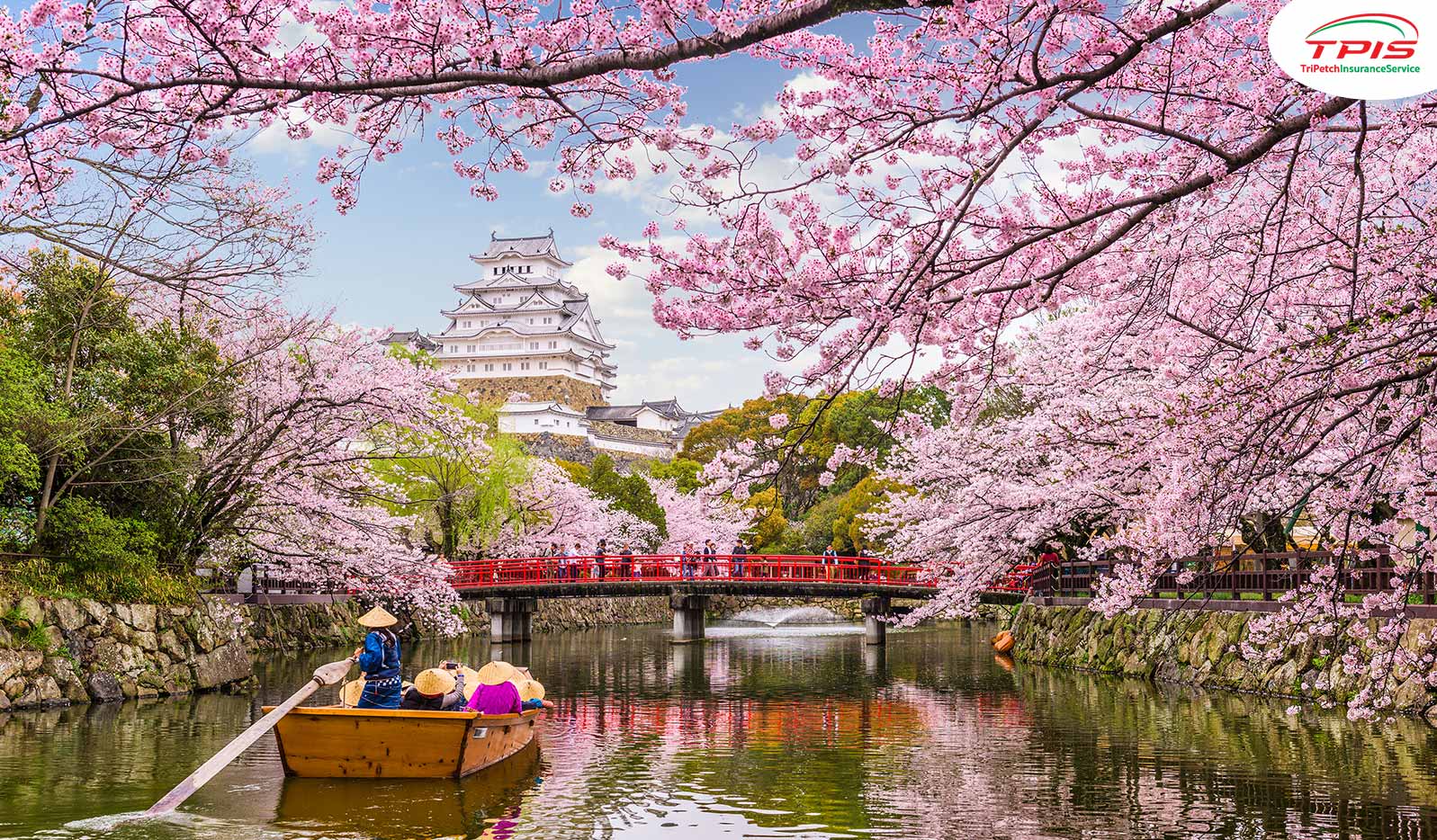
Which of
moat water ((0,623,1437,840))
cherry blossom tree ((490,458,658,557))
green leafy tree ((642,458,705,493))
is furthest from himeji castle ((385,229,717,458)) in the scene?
moat water ((0,623,1437,840))

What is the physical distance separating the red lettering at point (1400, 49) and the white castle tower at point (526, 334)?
72.5 m

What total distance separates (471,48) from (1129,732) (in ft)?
38.8

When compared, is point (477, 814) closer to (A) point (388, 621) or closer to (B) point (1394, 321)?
(A) point (388, 621)

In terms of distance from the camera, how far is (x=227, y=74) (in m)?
5.67

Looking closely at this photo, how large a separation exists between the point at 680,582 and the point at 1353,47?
27566 mm

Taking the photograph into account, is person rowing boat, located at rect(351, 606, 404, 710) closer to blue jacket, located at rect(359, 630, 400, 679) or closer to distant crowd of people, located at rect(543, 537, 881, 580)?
blue jacket, located at rect(359, 630, 400, 679)

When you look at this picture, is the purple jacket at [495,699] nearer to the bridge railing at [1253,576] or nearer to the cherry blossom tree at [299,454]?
the bridge railing at [1253,576]

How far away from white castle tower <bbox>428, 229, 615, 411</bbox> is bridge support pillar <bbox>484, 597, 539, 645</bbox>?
1687 inches

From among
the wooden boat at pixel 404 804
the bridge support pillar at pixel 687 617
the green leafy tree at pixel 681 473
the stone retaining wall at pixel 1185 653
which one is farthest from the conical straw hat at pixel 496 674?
the green leafy tree at pixel 681 473

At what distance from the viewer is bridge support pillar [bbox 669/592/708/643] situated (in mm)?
34000

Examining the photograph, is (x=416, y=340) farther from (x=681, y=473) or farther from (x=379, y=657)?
(x=379, y=657)

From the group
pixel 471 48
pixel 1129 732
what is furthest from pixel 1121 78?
pixel 1129 732

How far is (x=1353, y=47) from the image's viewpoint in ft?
18.3

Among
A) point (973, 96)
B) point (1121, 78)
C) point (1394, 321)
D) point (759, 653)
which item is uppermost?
point (1121, 78)
